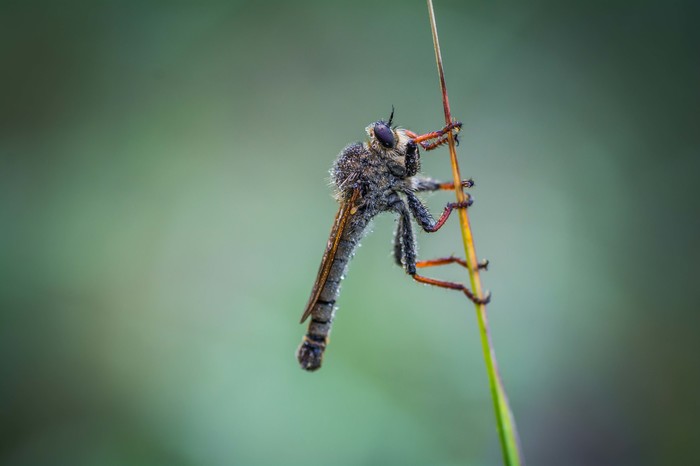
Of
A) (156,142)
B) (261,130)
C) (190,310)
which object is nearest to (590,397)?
(190,310)

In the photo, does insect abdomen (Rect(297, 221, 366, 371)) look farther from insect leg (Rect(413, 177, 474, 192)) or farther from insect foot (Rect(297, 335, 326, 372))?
insect leg (Rect(413, 177, 474, 192))

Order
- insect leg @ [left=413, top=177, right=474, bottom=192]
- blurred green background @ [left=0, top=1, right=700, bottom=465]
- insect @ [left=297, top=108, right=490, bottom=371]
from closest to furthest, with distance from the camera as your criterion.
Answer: insect @ [left=297, top=108, right=490, bottom=371], insect leg @ [left=413, top=177, right=474, bottom=192], blurred green background @ [left=0, top=1, right=700, bottom=465]

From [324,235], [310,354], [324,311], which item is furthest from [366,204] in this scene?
[324,235]

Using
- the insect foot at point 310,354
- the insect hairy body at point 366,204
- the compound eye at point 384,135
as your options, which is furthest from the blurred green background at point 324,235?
the compound eye at point 384,135

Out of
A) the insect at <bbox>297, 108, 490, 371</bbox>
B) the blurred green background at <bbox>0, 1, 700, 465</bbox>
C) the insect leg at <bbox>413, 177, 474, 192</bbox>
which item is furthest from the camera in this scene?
the blurred green background at <bbox>0, 1, 700, 465</bbox>

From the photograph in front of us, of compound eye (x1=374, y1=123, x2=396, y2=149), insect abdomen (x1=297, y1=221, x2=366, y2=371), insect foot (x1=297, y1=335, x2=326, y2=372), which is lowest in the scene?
insect foot (x1=297, y1=335, x2=326, y2=372)

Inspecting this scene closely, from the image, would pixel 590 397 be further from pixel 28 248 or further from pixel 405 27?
pixel 28 248

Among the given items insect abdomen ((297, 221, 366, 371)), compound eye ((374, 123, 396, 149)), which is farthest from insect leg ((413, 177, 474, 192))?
insect abdomen ((297, 221, 366, 371))
